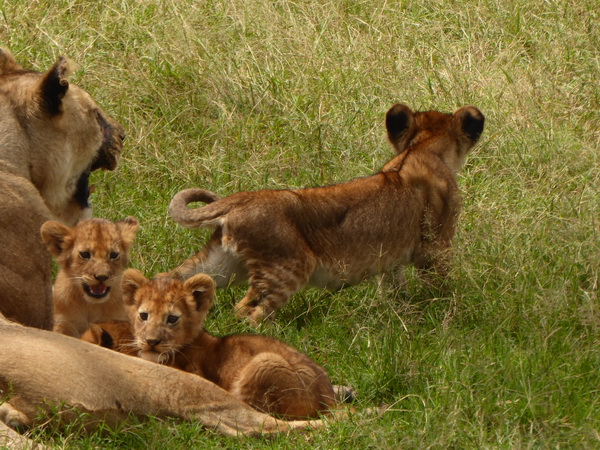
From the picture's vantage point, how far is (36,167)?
559 centimetres

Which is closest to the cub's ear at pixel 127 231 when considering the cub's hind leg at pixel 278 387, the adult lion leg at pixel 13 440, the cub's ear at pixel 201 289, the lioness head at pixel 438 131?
the cub's ear at pixel 201 289

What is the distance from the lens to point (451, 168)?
7.08m

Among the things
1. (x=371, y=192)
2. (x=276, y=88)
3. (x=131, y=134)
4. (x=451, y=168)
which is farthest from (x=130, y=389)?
(x=276, y=88)

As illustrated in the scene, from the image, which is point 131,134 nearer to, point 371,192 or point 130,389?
point 371,192

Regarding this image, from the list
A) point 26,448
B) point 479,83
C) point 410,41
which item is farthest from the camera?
point 410,41

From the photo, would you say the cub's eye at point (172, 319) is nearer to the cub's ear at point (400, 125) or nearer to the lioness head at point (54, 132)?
the lioness head at point (54, 132)

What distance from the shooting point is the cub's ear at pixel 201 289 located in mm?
5352

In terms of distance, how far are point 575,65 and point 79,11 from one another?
421cm

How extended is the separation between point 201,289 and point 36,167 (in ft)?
3.43

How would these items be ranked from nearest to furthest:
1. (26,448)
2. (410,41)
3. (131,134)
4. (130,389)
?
1. (26,448)
2. (130,389)
3. (131,134)
4. (410,41)

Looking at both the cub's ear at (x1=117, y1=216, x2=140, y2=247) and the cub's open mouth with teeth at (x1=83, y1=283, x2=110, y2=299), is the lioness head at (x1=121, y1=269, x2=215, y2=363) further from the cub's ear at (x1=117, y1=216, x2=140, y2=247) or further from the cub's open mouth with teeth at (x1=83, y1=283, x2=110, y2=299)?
the cub's ear at (x1=117, y1=216, x2=140, y2=247)

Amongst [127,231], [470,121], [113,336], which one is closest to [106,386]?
[113,336]

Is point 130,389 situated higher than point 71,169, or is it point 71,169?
point 71,169

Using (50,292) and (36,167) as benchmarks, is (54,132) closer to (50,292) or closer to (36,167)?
(36,167)
